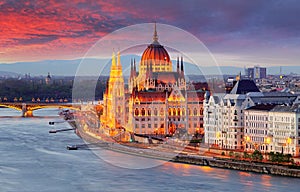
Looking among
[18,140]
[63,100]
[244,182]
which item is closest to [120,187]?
[244,182]

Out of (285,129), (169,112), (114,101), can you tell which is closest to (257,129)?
(285,129)

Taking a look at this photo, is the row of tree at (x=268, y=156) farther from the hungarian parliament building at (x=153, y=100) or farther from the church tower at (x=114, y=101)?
the church tower at (x=114, y=101)

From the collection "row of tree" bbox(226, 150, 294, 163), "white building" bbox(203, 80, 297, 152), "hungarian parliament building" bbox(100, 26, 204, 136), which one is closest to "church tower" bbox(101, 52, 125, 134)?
"hungarian parliament building" bbox(100, 26, 204, 136)

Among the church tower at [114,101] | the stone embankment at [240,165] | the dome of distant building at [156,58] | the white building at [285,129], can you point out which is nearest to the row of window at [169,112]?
the church tower at [114,101]

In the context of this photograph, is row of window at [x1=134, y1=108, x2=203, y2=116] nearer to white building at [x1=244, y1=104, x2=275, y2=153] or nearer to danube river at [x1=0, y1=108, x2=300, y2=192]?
danube river at [x1=0, y1=108, x2=300, y2=192]

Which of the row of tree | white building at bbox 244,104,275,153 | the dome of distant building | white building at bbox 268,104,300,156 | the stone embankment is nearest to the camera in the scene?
the stone embankment

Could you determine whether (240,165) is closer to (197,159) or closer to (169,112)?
(197,159)
